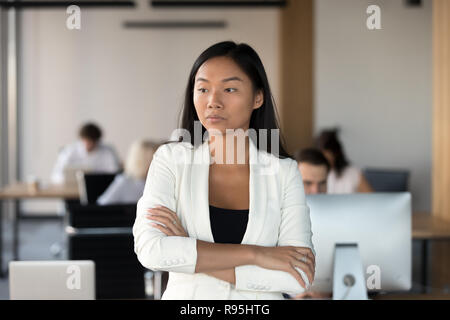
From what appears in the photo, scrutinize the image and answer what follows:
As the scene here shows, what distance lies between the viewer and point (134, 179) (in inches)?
189

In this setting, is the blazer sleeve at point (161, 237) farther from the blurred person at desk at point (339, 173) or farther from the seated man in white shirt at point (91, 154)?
the seated man in white shirt at point (91, 154)

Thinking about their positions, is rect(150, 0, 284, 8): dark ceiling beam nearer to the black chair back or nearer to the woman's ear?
the black chair back

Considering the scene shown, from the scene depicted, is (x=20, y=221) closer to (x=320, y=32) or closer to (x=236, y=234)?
(x=320, y=32)

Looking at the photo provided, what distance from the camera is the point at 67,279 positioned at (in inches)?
78.9

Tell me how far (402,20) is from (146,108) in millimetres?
4095

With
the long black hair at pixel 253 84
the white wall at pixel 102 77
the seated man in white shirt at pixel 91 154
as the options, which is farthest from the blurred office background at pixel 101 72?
the long black hair at pixel 253 84

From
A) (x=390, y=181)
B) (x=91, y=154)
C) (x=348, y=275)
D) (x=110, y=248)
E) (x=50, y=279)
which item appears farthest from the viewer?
(x=91, y=154)

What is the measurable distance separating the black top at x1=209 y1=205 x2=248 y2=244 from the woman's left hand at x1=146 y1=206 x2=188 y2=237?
0.27ft

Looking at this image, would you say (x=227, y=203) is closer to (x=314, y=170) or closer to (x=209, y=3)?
(x=314, y=170)

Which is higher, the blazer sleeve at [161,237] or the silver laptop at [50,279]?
the blazer sleeve at [161,237]

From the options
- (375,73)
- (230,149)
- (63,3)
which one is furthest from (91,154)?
(230,149)

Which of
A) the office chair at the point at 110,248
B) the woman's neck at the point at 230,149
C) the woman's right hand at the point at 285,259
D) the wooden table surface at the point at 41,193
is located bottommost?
the office chair at the point at 110,248

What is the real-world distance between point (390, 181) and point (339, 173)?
1941mm

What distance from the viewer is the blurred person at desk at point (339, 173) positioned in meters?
4.69
